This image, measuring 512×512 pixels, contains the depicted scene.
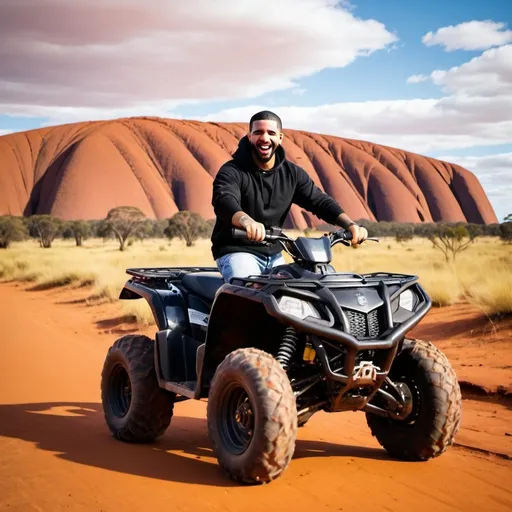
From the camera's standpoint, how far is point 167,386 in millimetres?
4938

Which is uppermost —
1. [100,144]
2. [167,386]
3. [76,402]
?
[100,144]

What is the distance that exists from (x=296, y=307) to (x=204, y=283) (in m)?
1.43

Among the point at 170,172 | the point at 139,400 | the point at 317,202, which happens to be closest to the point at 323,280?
the point at 317,202

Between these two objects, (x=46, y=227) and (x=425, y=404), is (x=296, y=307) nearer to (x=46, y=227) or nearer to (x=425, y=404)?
(x=425, y=404)

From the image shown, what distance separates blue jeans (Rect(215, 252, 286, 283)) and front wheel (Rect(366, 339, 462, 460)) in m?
1.14

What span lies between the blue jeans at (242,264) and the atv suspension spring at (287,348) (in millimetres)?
550

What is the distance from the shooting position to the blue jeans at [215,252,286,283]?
181 inches

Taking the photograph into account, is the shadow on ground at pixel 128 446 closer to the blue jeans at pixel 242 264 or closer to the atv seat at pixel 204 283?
the atv seat at pixel 204 283

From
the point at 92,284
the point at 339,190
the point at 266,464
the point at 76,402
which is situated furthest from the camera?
the point at 339,190

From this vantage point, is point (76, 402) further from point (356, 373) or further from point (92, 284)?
point (92, 284)

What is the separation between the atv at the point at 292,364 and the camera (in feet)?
12.7

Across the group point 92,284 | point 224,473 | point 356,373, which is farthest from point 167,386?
point 92,284

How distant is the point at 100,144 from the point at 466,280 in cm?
8365

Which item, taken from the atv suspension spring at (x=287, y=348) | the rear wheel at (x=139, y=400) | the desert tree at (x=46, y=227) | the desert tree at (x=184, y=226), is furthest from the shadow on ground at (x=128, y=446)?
the desert tree at (x=184, y=226)
